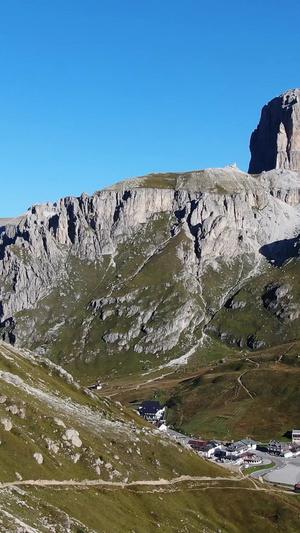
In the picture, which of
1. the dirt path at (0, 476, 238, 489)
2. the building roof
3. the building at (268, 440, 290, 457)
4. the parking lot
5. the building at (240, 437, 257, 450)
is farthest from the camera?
the building roof

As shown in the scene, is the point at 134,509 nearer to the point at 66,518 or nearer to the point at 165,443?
the point at 66,518

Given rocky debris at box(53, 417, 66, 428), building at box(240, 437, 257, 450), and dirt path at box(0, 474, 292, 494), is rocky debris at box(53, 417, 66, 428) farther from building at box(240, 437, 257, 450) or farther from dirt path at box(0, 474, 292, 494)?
building at box(240, 437, 257, 450)

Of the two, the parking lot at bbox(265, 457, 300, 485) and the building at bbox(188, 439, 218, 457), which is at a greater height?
the building at bbox(188, 439, 218, 457)

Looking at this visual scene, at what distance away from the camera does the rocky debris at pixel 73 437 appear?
91.5 metres

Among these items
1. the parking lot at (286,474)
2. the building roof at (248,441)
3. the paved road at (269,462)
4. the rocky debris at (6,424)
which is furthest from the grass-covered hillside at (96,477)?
the building roof at (248,441)

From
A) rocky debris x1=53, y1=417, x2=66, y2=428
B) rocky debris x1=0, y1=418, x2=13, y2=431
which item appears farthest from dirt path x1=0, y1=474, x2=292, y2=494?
rocky debris x1=53, y1=417, x2=66, y2=428

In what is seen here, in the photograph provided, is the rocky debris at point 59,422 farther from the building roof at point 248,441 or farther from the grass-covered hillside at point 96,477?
the building roof at point 248,441

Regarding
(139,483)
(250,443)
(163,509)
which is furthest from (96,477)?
(250,443)

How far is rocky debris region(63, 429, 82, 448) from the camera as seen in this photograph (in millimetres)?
A: 91456

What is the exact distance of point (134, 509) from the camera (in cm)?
8594

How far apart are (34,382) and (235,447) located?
9099 cm

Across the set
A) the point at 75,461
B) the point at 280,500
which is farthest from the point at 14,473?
the point at 280,500

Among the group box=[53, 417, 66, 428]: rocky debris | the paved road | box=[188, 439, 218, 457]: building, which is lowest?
the paved road

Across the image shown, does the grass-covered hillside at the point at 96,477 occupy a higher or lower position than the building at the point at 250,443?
higher
